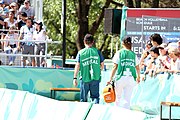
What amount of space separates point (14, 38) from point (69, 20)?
968 inches

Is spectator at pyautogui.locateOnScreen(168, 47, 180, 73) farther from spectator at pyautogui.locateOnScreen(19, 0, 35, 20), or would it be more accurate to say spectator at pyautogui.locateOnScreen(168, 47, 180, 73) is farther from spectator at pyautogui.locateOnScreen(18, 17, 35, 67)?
spectator at pyautogui.locateOnScreen(19, 0, 35, 20)

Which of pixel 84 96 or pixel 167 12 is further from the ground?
pixel 167 12

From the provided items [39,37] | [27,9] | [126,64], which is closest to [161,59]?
[126,64]

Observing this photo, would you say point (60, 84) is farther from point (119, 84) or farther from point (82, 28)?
point (82, 28)

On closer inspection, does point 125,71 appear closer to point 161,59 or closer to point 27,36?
point 161,59

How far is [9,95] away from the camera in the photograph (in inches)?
500

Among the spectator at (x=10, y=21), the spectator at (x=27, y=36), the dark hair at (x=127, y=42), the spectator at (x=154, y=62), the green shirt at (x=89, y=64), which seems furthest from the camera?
the spectator at (x=10, y=21)

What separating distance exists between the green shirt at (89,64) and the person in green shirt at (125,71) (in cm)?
62

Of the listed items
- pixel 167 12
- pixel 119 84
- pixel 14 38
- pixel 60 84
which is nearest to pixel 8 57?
pixel 14 38

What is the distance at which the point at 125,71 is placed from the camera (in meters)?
14.0

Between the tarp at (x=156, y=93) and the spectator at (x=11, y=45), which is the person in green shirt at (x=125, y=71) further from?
the spectator at (x=11, y=45)

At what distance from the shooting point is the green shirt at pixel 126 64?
14.0m

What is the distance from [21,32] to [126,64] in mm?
6548

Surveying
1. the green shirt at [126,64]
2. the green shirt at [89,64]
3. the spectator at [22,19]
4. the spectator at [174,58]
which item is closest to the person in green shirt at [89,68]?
the green shirt at [89,64]
